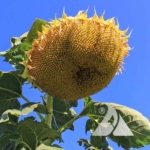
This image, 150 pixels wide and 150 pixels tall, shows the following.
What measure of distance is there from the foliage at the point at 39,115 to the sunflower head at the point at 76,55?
0.26 metres

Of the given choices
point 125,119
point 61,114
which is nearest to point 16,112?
point 61,114

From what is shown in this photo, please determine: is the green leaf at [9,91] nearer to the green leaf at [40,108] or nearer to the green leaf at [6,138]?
the green leaf at [6,138]

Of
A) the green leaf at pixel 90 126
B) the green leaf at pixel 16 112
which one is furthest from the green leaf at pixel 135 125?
the green leaf at pixel 16 112

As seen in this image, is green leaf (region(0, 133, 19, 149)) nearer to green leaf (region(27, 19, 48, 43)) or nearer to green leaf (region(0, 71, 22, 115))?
green leaf (region(0, 71, 22, 115))

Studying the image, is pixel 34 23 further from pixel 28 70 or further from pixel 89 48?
pixel 89 48

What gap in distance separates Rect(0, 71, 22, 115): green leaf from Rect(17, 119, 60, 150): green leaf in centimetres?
38

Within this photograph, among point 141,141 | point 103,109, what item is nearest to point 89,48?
point 103,109

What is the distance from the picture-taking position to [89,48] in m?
2.93

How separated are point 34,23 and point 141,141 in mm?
1429

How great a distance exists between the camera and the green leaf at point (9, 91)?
3678 millimetres

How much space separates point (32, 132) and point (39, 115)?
0.19m

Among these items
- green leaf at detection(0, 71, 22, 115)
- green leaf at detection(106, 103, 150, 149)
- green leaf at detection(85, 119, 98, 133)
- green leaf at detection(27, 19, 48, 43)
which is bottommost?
green leaf at detection(106, 103, 150, 149)

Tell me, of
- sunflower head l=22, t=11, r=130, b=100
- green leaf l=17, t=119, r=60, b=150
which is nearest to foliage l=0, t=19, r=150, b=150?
green leaf l=17, t=119, r=60, b=150

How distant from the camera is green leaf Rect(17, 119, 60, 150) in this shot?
335 cm
